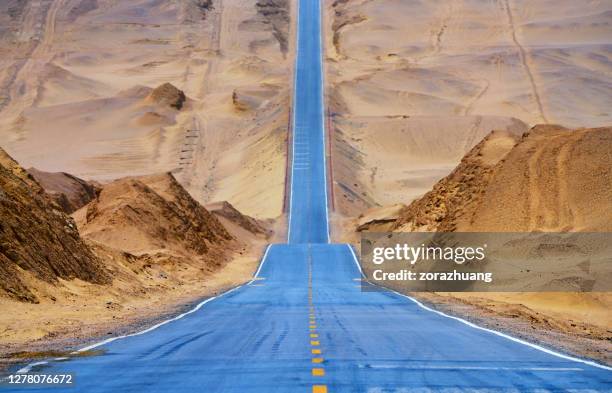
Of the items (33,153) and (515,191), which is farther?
(33,153)

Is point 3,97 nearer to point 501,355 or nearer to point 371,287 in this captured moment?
point 371,287

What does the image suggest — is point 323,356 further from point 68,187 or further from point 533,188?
point 68,187

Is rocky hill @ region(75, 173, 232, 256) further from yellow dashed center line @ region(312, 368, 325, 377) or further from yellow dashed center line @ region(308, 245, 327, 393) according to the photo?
yellow dashed center line @ region(312, 368, 325, 377)

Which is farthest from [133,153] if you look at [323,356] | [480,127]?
[323,356]

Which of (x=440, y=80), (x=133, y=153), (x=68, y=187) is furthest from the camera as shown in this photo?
(x=440, y=80)

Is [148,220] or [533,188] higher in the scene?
[533,188]

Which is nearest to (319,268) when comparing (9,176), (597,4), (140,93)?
(9,176)

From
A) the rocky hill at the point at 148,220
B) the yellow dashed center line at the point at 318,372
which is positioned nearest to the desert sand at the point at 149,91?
the rocky hill at the point at 148,220
